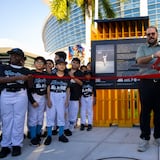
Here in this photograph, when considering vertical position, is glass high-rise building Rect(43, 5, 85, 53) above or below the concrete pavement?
above

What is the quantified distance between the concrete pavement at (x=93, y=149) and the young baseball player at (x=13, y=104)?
9.3 inches

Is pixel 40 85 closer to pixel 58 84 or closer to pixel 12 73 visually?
pixel 58 84

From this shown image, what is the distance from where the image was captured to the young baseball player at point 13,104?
5.49 metres

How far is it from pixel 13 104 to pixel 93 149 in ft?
5.28

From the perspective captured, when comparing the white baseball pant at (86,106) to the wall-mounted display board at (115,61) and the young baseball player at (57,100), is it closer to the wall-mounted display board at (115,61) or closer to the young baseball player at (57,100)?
the wall-mounted display board at (115,61)

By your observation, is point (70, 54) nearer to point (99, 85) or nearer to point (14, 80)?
point (99, 85)

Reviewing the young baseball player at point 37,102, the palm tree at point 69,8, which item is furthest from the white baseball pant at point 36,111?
the palm tree at point 69,8

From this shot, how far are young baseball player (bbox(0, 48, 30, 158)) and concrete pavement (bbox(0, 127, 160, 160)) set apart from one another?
0.78ft

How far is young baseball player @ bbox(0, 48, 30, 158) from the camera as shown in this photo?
5492 millimetres

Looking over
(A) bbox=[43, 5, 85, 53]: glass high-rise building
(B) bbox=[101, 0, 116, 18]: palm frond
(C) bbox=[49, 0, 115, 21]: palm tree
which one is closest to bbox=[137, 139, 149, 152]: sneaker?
(C) bbox=[49, 0, 115, 21]: palm tree

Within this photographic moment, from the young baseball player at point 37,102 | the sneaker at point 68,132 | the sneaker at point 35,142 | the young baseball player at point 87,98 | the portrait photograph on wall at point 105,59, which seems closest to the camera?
the sneaker at point 35,142

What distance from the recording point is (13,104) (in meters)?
5.53

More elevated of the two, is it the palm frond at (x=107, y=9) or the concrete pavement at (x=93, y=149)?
the palm frond at (x=107, y=9)

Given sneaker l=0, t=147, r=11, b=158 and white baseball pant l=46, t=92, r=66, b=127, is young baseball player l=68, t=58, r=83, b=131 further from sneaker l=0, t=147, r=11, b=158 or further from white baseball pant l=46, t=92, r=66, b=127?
sneaker l=0, t=147, r=11, b=158
